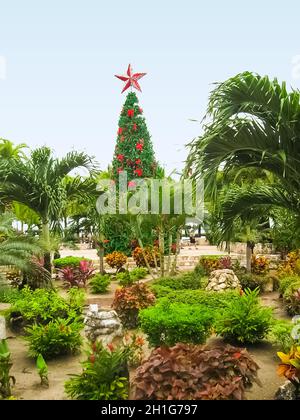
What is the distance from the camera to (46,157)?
10.3 meters

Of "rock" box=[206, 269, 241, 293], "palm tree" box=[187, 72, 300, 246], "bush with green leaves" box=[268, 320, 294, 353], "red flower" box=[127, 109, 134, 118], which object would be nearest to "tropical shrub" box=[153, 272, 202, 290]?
"rock" box=[206, 269, 241, 293]

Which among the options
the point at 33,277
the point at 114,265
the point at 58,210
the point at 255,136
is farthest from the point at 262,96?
the point at 114,265

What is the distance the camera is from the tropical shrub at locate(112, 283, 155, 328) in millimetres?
8703

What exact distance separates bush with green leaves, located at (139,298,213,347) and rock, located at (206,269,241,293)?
4598 millimetres

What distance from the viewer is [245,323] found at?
697 cm

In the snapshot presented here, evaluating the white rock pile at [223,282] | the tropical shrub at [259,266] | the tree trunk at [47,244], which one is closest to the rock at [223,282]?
the white rock pile at [223,282]

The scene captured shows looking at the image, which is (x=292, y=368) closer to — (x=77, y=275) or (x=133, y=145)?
(x=77, y=275)

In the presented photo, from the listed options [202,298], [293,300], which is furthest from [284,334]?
[293,300]

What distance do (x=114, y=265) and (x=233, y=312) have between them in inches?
388

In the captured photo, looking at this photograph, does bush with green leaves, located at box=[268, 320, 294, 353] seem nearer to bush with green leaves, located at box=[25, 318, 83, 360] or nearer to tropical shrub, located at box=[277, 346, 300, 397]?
tropical shrub, located at box=[277, 346, 300, 397]

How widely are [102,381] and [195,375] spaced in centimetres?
107

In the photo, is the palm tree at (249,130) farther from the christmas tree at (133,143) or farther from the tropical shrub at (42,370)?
the christmas tree at (133,143)

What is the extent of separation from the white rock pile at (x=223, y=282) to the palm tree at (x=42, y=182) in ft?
13.7

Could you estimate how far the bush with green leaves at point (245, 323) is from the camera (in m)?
6.95
